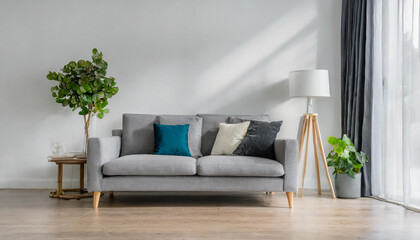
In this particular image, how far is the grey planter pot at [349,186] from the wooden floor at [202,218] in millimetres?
115

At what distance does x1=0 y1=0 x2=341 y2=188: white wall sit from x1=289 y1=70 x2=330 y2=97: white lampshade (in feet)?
1.70

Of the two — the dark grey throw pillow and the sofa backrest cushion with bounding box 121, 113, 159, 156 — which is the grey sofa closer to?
the dark grey throw pillow

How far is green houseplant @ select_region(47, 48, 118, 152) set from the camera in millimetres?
4113

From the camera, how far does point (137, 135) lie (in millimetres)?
4082

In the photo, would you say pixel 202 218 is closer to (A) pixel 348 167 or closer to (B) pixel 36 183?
(A) pixel 348 167

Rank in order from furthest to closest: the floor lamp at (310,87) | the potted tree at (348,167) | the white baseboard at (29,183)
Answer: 1. the white baseboard at (29,183)
2. the floor lamp at (310,87)
3. the potted tree at (348,167)

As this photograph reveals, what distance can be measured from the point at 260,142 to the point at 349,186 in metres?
1.11

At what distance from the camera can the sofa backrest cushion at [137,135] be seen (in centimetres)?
405

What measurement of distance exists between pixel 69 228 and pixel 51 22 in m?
2.94

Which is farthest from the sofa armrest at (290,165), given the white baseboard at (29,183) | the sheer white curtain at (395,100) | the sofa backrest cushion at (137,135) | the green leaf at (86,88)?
the white baseboard at (29,183)

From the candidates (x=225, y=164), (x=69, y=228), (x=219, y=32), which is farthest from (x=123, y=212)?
(x=219, y=32)

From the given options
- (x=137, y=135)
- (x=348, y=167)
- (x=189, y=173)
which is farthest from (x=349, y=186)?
(x=137, y=135)

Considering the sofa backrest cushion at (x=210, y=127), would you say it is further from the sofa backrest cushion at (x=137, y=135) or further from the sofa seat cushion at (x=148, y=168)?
the sofa seat cushion at (x=148, y=168)

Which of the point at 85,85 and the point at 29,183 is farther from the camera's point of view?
the point at 29,183
